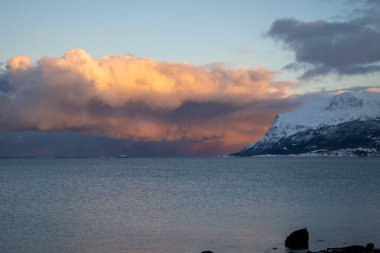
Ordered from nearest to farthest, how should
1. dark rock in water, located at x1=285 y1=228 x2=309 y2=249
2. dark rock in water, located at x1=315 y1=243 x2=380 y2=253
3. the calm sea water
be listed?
dark rock in water, located at x1=315 y1=243 x2=380 y2=253
dark rock in water, located at x1=285 y1=228 x2=309 y2=249
the calm sea water

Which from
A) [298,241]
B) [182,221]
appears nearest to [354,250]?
[298,241]

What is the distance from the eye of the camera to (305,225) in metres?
61.9

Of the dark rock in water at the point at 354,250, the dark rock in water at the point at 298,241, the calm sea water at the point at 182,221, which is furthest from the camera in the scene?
the calm sea water at the point at 182,221

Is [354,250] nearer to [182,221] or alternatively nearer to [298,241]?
[298,241]

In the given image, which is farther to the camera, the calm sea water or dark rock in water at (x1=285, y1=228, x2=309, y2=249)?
the calm sea water

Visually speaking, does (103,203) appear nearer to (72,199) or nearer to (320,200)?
(72,199)

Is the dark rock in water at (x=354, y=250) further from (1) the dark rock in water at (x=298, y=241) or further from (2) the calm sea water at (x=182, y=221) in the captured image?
(2) the calm sea water at (x=182, y=221)

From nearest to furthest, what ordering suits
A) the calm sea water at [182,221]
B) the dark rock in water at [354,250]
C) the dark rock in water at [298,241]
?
the dark rock in water at [354,250] → the dark rock in water at [298,241] → the calm sea water at [182,221]

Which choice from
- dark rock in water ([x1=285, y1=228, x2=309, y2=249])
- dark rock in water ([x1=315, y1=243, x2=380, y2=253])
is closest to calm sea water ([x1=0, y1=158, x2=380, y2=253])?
dark rock in water ([x1=285, y1=228, x2=309, y2=249])

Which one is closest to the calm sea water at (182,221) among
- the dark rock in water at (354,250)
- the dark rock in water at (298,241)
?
the dark rock in water at (298,241)

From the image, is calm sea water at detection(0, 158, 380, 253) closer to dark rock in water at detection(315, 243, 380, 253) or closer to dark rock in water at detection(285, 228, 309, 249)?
dark rock in water at detection(285, 228, 309, 249)

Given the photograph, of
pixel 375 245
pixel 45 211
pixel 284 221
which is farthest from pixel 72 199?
pixel 375 245

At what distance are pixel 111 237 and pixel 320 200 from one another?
164 ft

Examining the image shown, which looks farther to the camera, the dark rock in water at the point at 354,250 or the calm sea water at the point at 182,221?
the calm sea water at the point at 182,221
